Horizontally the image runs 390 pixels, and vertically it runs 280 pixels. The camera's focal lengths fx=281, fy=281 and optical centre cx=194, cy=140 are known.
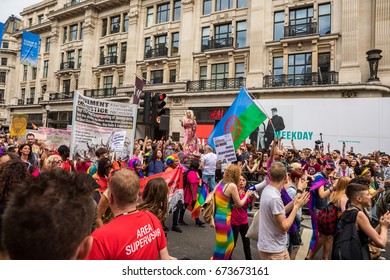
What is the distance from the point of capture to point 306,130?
607 inches

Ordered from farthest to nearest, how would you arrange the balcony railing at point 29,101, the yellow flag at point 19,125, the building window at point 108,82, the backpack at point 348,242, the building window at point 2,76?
the building window at point 2,76, the balcony railing at point 29,101, the building window at point 108,82, the yellow flag at point 19,125, the backpack at point 348,242

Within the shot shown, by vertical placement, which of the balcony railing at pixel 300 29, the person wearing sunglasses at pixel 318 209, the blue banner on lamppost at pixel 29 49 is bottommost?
the person wearing sunglasses at pixel 318 209

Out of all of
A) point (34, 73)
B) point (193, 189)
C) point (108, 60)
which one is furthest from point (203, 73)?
point (34, 73)

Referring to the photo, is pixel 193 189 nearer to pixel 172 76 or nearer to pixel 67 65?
pixel 172 76

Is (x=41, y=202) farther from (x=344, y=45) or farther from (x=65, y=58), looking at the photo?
(x=65, y=58)

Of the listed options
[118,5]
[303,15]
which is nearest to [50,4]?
[118,5]

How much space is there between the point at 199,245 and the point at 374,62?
61.0ft

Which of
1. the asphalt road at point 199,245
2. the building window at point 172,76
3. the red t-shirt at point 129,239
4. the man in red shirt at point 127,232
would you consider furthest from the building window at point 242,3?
the red t-shirt at point 129,239

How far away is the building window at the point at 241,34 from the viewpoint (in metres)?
24.4

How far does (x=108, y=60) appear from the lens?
32438 mm

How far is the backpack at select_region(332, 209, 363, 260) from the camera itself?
266cm

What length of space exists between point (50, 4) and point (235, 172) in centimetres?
4720

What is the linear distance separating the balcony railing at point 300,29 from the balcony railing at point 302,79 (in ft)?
10.9

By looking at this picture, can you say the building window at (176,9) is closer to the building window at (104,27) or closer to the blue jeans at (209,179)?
the building window at (104,27)
